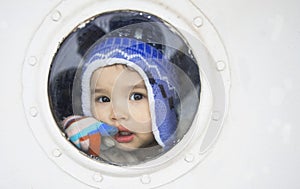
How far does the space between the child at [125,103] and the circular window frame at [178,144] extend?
8 cm

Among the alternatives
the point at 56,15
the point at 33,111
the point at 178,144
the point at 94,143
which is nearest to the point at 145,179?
the point at 178,144

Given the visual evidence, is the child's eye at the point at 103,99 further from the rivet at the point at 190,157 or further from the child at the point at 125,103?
the rivet at the point at 190,157

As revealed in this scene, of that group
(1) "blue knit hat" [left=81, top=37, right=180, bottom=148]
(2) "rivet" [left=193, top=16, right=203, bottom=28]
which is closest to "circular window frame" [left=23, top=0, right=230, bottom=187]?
(2) "rivet" [left=193, top=16, right=203, bottom=28]

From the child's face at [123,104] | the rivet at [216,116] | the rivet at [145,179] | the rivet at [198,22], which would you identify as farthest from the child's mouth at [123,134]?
the rivet at [198,22]

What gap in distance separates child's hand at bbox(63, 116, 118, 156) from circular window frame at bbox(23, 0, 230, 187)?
8 centimetres

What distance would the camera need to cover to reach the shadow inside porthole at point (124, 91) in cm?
182

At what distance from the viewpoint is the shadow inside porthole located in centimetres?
182

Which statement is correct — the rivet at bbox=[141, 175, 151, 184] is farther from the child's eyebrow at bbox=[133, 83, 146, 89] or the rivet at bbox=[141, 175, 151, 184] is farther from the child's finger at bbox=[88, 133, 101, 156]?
the child's eyebrow at bbox=[133, 83, 146, 89]

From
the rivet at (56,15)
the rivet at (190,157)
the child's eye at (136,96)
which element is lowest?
the rivet at (190,157)

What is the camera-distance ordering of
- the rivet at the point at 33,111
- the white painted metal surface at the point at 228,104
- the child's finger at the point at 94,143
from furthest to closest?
the child's finger at the point at 94,143
the rivet at the point at 33,111
the white painted metal surface at the point at 228,104

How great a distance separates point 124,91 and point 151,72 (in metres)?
0.10

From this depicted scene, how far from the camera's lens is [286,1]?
63.9 inches

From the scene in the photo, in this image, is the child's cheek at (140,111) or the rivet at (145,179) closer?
the rivet at (145,179)

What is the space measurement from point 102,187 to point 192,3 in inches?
22.5
